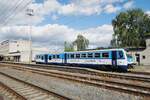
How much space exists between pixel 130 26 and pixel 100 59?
150 ft

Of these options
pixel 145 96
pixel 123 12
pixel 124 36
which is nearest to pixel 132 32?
pixel 124 36

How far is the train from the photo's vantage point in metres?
26.4

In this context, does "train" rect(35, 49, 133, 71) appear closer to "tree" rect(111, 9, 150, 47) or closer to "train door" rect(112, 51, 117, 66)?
"train door" rect(112, 51, 117, 66)

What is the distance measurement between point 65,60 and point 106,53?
11.5 meters

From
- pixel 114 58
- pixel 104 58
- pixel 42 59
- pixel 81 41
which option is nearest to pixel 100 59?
pixel 104 58

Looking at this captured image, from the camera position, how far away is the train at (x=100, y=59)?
86.5ft

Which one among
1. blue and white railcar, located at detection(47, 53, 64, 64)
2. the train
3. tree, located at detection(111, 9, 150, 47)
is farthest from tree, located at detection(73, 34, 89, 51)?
the train

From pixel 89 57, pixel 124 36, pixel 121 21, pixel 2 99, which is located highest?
pixel 121 21

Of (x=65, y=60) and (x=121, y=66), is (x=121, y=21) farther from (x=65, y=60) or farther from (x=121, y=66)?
(x=121, y=66)

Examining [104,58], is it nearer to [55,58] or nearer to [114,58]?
[114,58]

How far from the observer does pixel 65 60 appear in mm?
37906

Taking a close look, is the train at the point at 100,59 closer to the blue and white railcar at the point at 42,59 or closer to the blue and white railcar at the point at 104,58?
the blue and white railcar at the point at 104,58

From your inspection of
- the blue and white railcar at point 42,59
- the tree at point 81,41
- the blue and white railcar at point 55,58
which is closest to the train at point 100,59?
the blue and white railcar at point 55,58

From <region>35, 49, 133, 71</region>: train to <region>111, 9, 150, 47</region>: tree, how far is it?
35.2m
